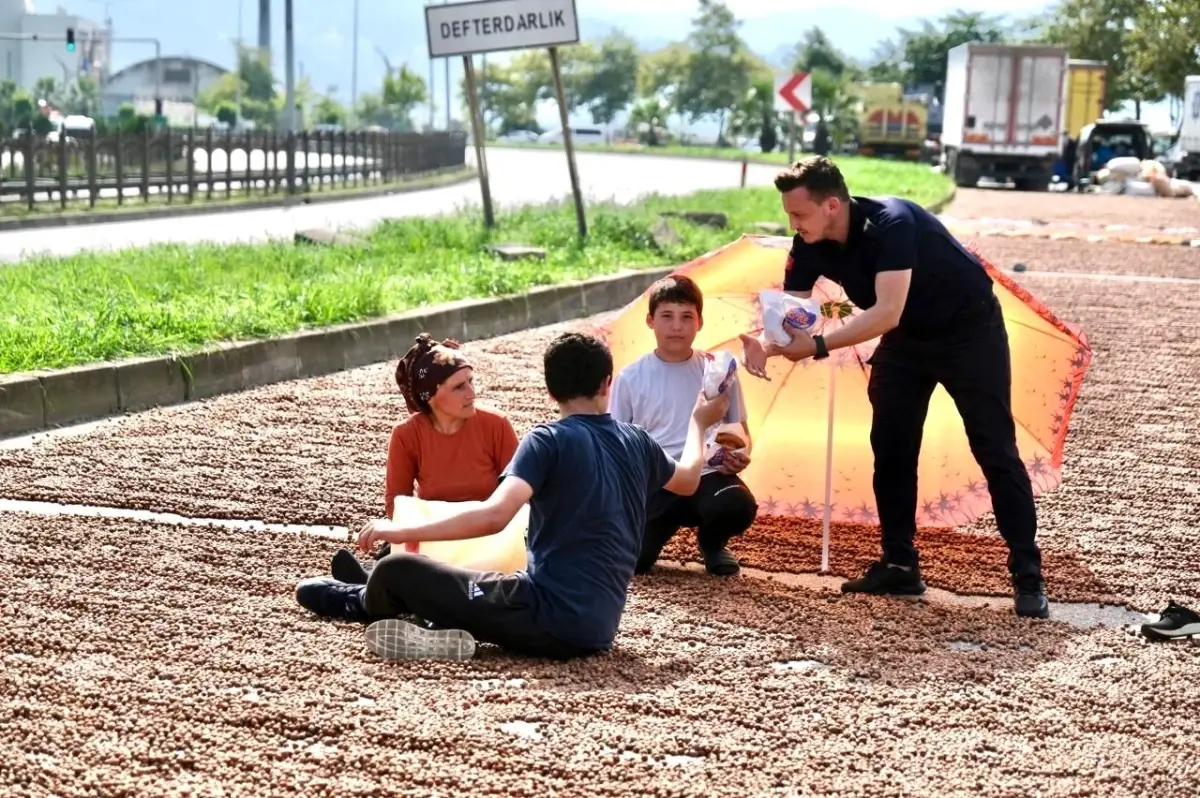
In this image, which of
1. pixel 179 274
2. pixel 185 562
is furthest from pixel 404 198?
pixel 185 562

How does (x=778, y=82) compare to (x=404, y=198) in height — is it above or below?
above

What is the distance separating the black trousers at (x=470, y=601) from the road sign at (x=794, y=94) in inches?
1227

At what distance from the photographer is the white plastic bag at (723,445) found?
21.4 feet

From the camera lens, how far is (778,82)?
37969mm

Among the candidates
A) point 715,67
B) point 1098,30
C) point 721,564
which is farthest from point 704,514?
point 715,67

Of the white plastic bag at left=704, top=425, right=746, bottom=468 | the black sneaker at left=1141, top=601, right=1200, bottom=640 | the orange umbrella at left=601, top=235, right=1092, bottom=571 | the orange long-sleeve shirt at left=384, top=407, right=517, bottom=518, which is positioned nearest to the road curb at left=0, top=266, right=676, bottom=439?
the orange umbrella at left=601, top=235, right=1092, bottom=571

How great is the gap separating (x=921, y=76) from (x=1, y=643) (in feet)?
335

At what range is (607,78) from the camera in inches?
5871

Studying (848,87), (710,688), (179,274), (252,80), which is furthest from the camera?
(252,80)

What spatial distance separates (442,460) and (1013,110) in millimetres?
41998

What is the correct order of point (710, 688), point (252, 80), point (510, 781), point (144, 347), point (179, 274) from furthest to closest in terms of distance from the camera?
point (252, 80) < point (179, 274) < point (144, 347) < point (710, 688) < point (510, 781)

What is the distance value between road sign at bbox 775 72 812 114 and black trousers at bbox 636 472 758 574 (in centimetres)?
2986

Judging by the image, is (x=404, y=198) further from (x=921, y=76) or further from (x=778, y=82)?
(x=921, y=76)

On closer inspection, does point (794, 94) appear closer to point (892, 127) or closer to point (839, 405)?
point (839, 405)
